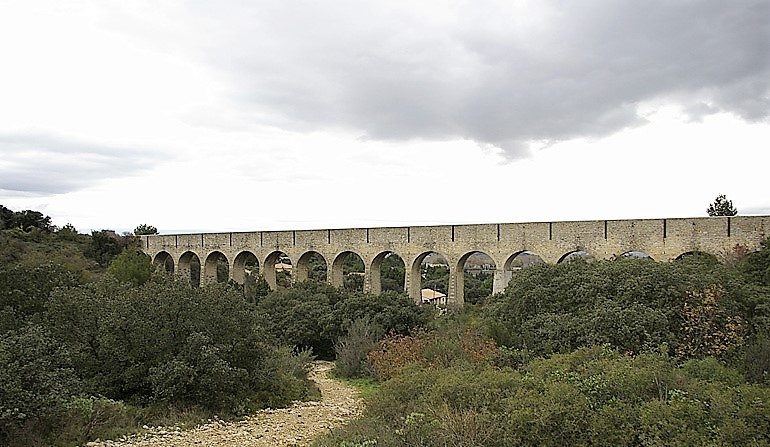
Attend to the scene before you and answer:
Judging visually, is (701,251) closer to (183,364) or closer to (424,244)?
(424,244)

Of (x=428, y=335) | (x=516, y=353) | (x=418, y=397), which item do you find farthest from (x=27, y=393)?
(x=428, y=335)

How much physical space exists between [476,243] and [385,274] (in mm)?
16243

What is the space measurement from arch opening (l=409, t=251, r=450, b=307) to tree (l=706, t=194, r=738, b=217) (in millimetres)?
11557

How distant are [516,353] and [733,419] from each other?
438 cm

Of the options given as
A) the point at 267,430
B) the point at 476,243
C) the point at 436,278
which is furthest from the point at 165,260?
the point at 267,430

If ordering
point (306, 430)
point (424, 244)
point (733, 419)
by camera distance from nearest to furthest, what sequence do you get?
point (733, 419) < point (306, 430) < point (424, 244)

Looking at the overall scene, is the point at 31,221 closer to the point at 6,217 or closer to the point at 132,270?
the point at 6,217

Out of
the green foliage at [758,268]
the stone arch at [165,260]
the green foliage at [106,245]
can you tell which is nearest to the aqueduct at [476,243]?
the green foliage at [758,268]

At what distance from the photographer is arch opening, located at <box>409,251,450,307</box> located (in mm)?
20359

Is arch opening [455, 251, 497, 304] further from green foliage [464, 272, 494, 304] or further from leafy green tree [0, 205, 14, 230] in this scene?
leafy green tree [0, 205, 14, 230]

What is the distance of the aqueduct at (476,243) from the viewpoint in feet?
48.2

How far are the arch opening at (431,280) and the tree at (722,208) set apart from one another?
11.6 meters

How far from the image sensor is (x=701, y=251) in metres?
14.5

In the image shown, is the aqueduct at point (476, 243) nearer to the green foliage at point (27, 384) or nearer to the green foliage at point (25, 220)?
the green foliage at point (25, 220)
